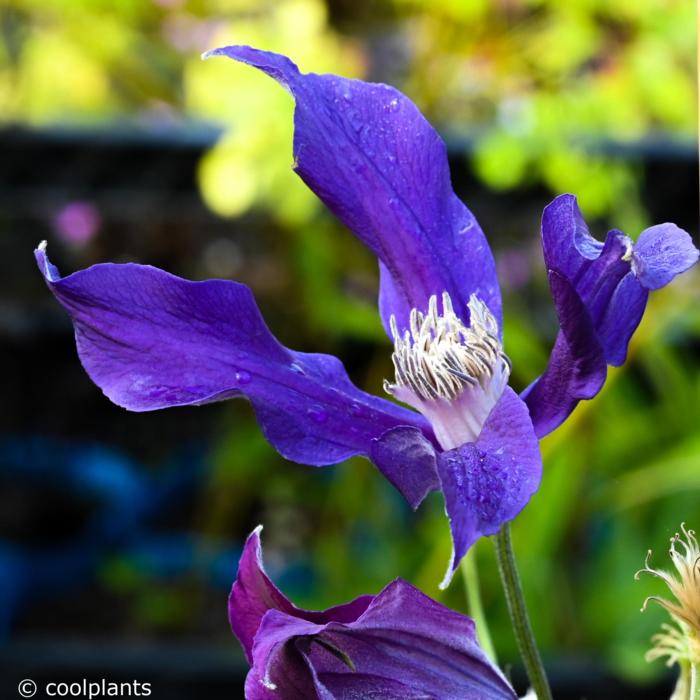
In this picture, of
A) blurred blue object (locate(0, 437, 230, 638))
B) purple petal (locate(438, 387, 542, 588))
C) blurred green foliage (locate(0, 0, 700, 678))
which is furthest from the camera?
blurred blue object (locate(0, 437, 230, 638))

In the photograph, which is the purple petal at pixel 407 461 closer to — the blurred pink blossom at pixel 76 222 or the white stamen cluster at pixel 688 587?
the white stamen cluster at pixel 688 587

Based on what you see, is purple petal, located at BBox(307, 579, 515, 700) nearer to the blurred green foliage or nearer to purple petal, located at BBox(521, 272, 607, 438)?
purple petal, located at BBox(521, 272, 607, 438)

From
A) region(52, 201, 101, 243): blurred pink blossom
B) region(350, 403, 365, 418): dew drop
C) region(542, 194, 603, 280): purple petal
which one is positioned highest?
region(542, 194, 603, 280): purple petal

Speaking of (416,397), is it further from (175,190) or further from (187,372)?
(175,190)

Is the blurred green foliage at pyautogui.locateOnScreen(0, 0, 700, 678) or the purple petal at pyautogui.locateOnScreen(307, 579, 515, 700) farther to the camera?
the blurred green foliage at pyautogui.locateOnScreen(0, 0, 700, 678)

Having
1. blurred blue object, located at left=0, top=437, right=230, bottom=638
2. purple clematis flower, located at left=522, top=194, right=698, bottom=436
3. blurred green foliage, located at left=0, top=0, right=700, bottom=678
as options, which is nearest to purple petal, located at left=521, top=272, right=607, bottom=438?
purple clematis flower, located at left=522, top=194, right=698, bottom=436

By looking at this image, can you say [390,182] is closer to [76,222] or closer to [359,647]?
[359,647]

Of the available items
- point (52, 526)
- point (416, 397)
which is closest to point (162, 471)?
point (52, 526)

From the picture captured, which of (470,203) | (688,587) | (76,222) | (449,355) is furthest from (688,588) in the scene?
(76,222)
